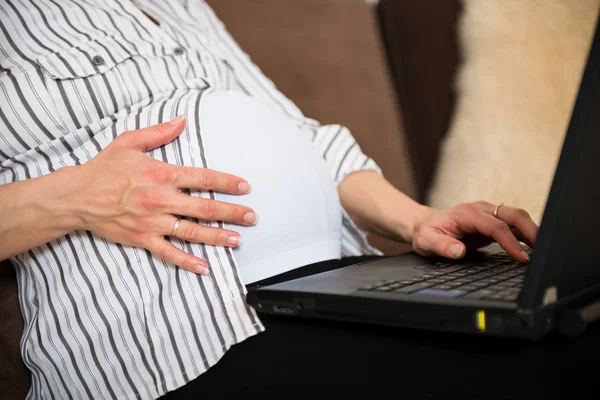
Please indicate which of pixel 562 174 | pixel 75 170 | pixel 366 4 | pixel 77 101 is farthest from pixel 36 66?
pixel 366 4

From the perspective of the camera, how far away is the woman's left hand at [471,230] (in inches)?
31.0

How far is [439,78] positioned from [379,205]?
0.55 metres

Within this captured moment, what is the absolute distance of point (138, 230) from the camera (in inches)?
27.5

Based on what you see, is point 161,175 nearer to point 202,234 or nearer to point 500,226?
point 202,234

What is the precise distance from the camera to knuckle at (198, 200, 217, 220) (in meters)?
0.70

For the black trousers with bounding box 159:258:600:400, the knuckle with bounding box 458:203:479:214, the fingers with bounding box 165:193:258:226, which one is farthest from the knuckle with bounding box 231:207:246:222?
the knuckle with bounding box 458:203:479:214

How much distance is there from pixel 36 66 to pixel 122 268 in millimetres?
304

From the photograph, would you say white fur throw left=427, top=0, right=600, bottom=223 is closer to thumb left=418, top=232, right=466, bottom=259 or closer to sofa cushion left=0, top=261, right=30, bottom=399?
thumb left=418, top=232, right=466, bottom=259

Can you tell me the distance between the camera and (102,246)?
0.74 meters

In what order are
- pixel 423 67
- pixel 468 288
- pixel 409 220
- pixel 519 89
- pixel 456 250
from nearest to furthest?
1. pixel 468 288
2. pixel 456 250
3. pixel 409 220
4. pixel 519 89
5. pixel 423 67

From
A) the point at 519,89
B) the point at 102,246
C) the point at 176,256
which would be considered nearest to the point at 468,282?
the point at 176,256

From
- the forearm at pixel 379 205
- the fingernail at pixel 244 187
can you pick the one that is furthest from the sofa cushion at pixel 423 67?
the fingernail at pixel 244 187

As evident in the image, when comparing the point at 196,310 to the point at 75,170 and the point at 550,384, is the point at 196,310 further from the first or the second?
the point at 550,384

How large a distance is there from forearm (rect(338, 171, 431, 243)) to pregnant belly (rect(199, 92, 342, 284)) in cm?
14
